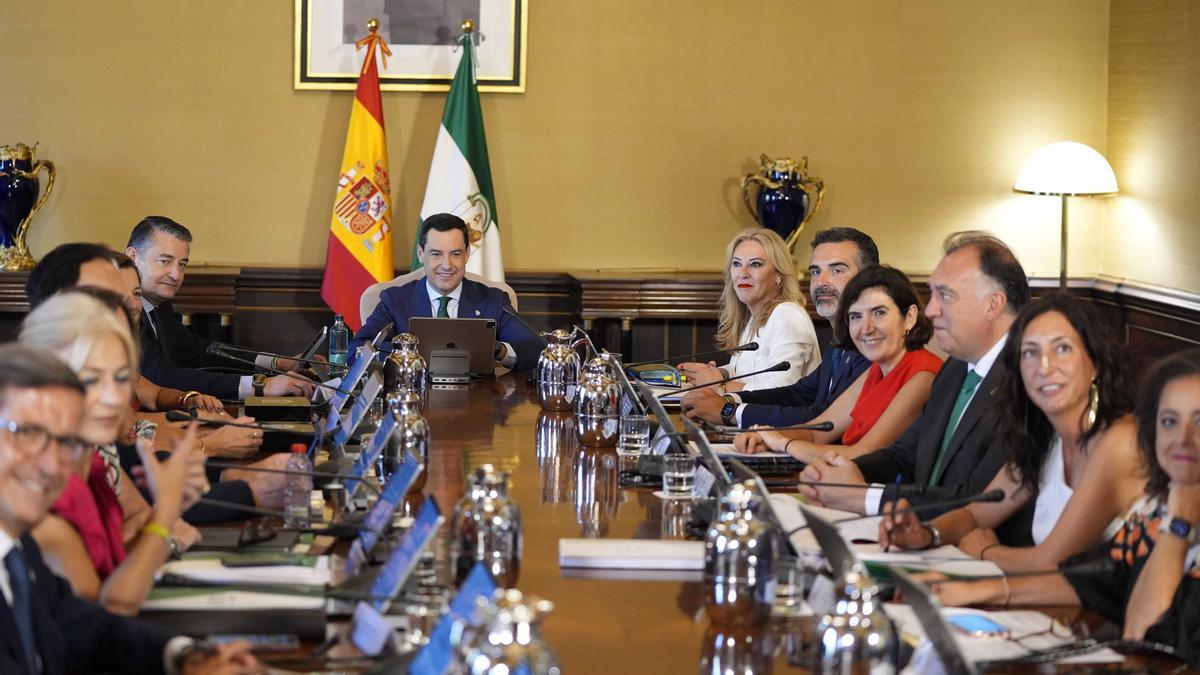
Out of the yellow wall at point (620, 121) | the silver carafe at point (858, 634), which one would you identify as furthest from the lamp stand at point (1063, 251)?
the silver carafe at point (858, 634)

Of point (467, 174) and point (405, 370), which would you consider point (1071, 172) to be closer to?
point (467, 174)

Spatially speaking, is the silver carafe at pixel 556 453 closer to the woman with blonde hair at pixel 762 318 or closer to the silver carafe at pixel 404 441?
the silver carafe at pixel 404 441

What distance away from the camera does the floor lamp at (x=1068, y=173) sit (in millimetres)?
7051

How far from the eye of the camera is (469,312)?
606cm

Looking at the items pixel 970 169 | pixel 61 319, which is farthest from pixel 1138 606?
pixel 970 169

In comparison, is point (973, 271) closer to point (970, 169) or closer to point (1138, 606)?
point (1138, 606)

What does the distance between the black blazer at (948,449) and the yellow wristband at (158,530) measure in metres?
1.64

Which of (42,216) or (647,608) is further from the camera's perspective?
(42,216)

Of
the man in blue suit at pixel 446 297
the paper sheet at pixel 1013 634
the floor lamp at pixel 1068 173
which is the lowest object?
the paper sheet at pixel 1013 634

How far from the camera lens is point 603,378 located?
13.3ft

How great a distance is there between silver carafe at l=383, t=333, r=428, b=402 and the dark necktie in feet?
9.75

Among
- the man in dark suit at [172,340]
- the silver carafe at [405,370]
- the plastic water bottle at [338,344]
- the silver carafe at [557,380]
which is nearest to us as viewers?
the silver carafe at [557,380]

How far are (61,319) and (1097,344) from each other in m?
1.84

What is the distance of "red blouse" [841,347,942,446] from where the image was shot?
4043 millimetres
